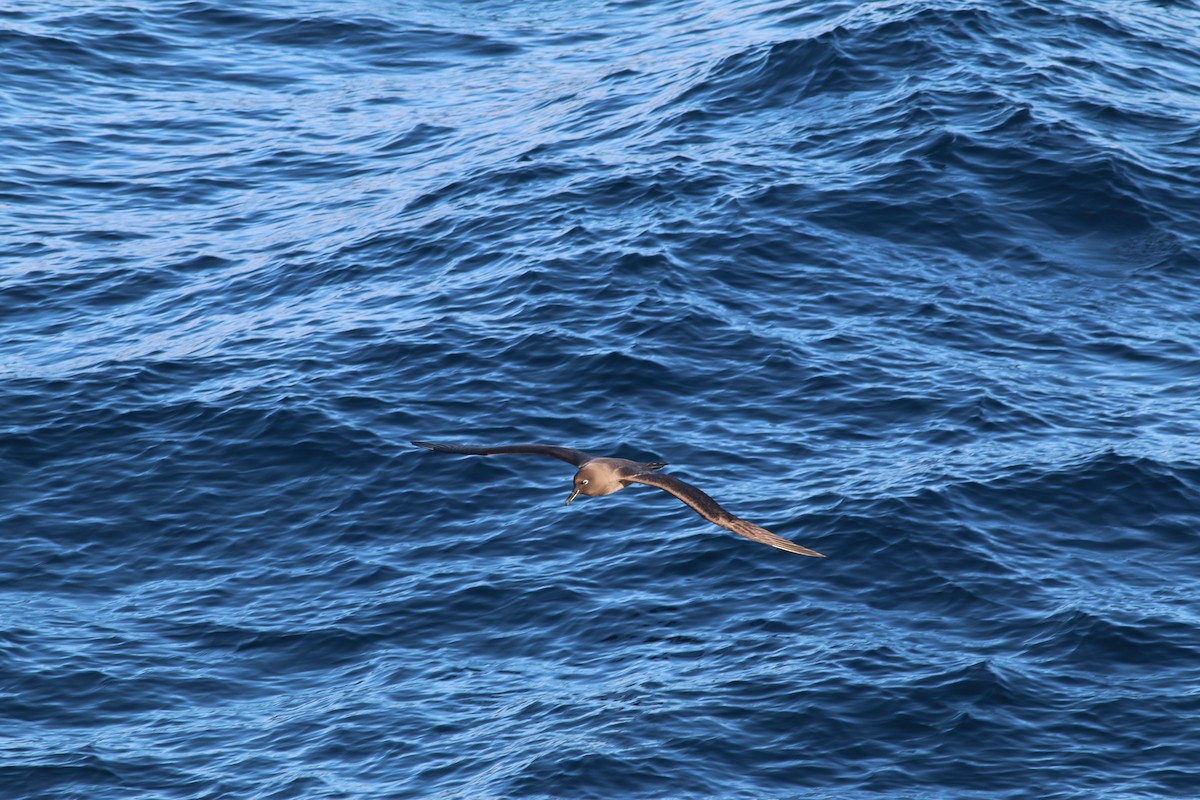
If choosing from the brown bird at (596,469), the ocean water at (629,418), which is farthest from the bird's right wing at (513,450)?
the ocean water at (629,418)

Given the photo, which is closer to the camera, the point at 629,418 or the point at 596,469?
the point at 596,469

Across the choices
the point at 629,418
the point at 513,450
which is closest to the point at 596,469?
the point at 513,450

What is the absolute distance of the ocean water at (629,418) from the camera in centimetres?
2308

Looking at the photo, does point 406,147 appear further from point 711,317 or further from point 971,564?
point 971,564

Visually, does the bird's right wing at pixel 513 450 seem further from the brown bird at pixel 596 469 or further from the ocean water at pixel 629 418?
the ocean water at pixel 629 418

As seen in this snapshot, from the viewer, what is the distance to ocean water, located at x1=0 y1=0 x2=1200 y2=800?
909 inches

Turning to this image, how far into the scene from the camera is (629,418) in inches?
1164

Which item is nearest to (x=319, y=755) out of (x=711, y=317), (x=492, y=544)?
(x=492, y=544)

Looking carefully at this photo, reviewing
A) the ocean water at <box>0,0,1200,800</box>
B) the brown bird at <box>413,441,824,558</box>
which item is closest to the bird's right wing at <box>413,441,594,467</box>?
the brown bird at <box>413,441,824,558</box>

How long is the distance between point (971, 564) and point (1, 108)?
106ft

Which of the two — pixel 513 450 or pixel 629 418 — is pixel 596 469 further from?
pixel 629 418

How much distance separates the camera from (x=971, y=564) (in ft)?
84.3

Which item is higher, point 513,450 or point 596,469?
point 513,450

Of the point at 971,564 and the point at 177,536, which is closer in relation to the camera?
the point at 971,564
